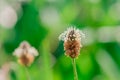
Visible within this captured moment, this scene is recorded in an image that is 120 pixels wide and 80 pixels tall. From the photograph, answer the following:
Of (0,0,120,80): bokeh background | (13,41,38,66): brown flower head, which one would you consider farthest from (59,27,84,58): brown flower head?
(0,0,120,80): bokeh background

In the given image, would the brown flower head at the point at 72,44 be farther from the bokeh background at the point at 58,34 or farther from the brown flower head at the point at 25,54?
the bokeh background at the point at 58,34

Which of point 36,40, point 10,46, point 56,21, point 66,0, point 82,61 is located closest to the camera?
point 82,61

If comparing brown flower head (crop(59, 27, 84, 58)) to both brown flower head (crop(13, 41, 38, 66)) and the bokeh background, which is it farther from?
the bokeh background

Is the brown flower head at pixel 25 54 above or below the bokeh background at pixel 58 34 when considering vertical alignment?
below

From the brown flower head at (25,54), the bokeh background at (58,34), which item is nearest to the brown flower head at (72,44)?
the brown flower head at (25,54)

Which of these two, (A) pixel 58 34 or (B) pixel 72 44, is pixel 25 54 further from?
(A) pixel 58 34

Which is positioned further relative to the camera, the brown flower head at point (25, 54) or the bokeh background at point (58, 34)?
the bokeh background at point (58, 34)

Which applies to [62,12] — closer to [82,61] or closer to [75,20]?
[75,20]

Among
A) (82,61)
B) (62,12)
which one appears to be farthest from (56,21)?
(82,61)

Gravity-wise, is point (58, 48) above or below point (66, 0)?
below
